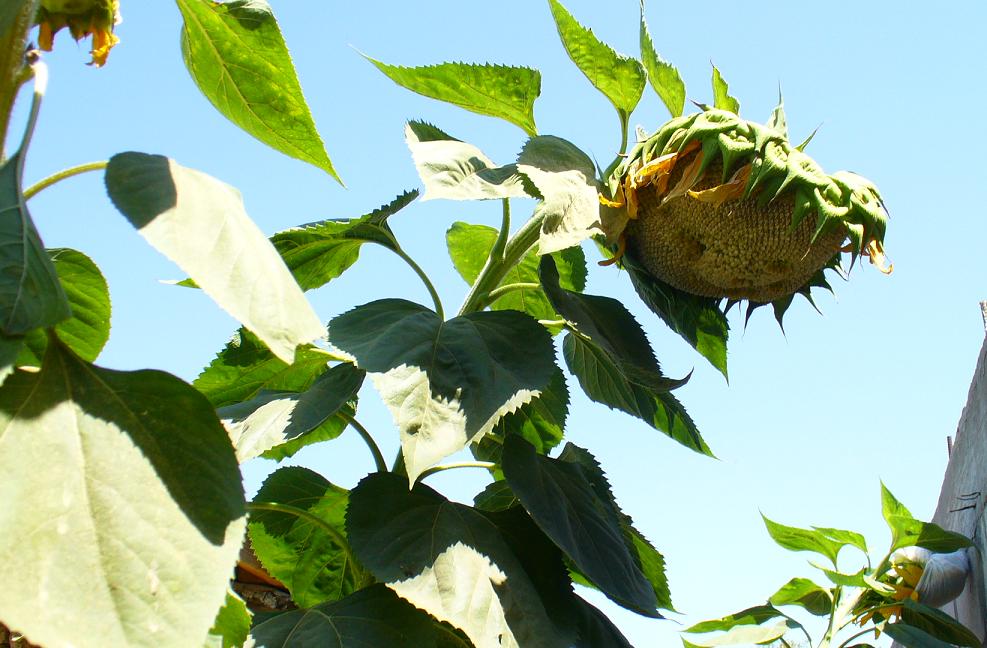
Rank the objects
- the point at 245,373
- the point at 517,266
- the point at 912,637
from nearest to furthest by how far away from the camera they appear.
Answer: the point at 245,373, the point at 517,266, the point at 912,637

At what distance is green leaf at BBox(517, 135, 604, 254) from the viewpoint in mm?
1405

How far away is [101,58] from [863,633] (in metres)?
2.37

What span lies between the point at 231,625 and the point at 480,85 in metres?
0.96

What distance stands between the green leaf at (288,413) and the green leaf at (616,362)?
32 cm

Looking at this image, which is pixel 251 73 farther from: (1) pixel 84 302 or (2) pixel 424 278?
(2) pixel 424 278

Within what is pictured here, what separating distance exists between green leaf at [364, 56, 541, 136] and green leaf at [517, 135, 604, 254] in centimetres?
14

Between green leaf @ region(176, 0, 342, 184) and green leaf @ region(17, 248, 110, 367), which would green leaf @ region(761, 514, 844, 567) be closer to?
green leaf @ region(176, 0, 342, 184)

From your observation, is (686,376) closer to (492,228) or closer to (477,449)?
(477,449)

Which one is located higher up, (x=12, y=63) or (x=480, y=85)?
(x=480, y=85)

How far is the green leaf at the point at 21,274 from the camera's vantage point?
0.76 metres

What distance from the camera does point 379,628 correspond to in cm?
129

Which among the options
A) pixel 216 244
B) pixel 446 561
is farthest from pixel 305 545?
pixel 216 244

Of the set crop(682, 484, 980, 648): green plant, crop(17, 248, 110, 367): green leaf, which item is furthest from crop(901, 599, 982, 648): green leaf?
crop(17, 248, 110, 367): green leaf

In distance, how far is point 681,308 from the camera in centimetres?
172
